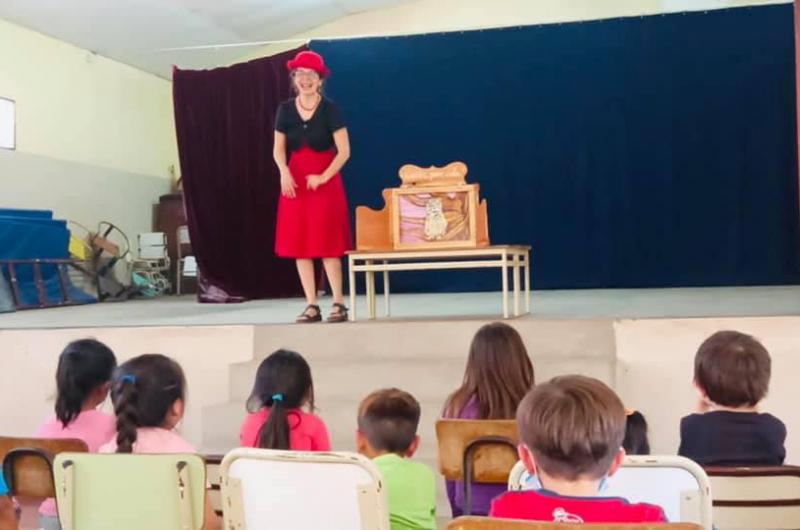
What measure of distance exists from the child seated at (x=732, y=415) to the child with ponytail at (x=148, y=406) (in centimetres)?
121

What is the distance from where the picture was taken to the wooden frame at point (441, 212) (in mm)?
4578

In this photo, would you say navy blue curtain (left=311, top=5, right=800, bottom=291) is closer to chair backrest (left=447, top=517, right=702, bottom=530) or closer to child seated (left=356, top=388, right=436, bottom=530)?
child seated (left=356, top=388, right=436, bottom=530)

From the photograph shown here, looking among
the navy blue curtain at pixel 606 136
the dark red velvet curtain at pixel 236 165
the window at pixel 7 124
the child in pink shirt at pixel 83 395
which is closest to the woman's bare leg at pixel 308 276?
the child in pink shirt at pixel 83 395

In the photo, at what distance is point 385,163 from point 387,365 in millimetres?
4315

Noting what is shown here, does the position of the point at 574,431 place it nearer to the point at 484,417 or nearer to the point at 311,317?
the point at 484,417

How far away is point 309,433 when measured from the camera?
7.97 ft

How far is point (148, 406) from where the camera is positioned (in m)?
2.26

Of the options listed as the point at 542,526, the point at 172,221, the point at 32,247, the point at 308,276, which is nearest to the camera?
the point at 542,526

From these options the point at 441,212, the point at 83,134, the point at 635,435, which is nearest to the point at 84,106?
the point at 83,134

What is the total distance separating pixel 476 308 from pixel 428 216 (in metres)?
1.18

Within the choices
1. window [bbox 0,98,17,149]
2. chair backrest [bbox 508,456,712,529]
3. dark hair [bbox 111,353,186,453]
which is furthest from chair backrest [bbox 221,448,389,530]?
window [bbox 0,98,17,149]

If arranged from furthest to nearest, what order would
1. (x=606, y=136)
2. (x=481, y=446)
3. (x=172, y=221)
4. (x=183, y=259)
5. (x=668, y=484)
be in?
1. (x=172, y=221)
2. (x=183, y=259)
3. (x=606, y=136)
4. (x=481, y=446)
5. (x=668, y=484)

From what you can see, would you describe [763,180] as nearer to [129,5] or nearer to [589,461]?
[129,5]

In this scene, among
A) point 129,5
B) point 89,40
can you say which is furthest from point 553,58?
point 89,40
